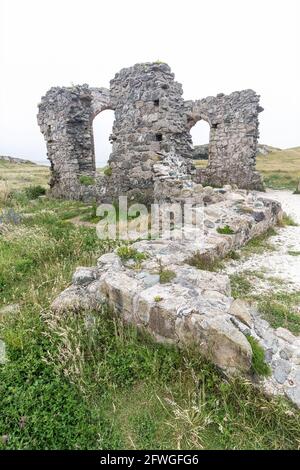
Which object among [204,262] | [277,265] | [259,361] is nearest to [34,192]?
[204,262]

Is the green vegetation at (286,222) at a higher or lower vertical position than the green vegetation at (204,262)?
higher

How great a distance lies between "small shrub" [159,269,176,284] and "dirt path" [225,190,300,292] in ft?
4.89

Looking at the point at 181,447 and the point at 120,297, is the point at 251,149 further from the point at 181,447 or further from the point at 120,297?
the point at 181,447

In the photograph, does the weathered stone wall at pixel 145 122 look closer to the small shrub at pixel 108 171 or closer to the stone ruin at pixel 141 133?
the stone ruin at pixel 141 133

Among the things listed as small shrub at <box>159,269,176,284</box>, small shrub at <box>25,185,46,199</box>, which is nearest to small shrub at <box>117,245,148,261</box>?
small shrub at <box>159,269,176,284</box>

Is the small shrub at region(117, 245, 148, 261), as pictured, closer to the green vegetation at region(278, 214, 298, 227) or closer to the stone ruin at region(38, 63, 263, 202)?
the stone ruin at region(38, 63, 263, 202)

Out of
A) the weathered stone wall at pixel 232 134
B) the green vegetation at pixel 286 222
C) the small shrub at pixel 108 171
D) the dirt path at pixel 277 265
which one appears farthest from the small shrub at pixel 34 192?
the dirt path at pixel 277 265

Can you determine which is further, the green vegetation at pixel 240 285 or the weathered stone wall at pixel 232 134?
the weathered stone wall at pixel 232 134

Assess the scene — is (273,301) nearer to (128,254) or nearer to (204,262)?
(204,262)

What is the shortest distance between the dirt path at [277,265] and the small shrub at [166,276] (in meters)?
1.49

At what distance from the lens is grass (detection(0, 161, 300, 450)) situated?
2.49 m

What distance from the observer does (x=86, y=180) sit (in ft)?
43.2

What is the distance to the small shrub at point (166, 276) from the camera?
4.08m
